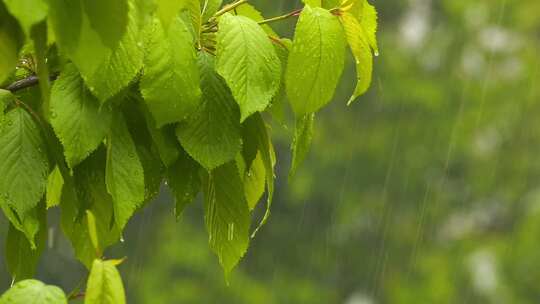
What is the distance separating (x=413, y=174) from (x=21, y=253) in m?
15.4

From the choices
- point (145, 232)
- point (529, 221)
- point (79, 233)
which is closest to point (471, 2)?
point (529, 221)

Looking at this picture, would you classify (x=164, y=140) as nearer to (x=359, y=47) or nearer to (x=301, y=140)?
(x=301, y=140)

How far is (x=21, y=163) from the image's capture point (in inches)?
60.5

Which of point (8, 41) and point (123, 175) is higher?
point (8, 41)

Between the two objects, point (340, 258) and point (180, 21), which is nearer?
point (180, 21)

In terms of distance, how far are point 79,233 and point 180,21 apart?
41 centimetres

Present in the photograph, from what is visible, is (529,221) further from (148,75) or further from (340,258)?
(148,75)

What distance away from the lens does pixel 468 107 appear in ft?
55.8

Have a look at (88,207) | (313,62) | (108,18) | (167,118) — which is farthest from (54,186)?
(108,18)

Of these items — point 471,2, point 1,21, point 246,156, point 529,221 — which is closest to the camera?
point 1,21

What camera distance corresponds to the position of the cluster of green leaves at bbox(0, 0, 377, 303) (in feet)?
4.92

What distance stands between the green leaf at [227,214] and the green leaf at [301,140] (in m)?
0.08

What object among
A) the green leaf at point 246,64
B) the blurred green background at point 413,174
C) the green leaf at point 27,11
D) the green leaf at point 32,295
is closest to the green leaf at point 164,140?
the green leaf at point 246,64

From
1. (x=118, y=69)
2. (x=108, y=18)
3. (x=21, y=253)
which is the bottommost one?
(x=21, y=253)
